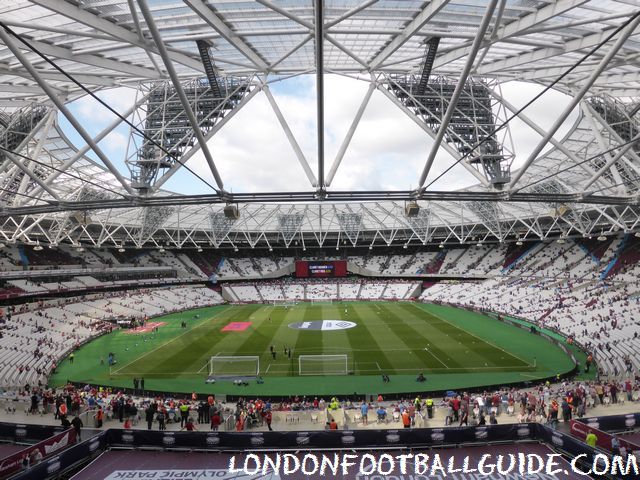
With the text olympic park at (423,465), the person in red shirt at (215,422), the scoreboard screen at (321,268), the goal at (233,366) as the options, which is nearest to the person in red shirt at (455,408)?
the text olympic park at (423,465)

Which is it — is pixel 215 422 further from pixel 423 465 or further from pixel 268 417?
pixel 423 465

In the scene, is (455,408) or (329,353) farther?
(329,353)

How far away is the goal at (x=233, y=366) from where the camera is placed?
29.1 m

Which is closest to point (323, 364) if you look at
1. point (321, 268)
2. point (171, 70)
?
point (171, 70)

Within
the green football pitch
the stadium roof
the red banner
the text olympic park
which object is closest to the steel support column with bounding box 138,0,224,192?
the stadium roof

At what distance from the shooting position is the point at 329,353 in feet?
113

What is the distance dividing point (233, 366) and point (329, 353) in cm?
807

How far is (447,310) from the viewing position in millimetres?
57781

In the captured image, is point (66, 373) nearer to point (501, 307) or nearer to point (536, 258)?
point (501, 307)

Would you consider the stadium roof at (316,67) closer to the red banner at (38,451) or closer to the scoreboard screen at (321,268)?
the red banner at (38,451)

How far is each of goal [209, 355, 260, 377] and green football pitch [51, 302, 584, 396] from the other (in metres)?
0.13

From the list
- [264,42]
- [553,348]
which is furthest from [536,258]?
[264,42]

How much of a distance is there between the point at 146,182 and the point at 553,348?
33367 millimetres

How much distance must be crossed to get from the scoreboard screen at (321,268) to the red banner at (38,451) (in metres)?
70.0
